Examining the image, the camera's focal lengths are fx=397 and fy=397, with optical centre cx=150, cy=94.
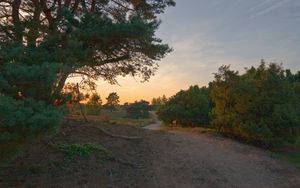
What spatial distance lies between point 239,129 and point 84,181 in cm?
1063

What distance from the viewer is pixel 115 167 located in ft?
36.0

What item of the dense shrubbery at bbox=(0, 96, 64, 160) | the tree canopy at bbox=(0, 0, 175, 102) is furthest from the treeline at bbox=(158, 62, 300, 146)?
the dense shrubbery at bbox=(0, 96, 64, 160)

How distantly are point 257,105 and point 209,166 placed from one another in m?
6.20

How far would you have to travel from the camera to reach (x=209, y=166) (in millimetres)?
13266

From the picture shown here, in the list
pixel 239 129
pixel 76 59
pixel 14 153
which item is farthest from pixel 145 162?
pixel 239 129

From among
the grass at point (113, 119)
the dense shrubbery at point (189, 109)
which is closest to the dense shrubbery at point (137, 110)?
the grass at point (113, 119)

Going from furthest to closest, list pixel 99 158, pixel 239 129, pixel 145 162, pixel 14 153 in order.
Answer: pixel 239 129 < pixel 145 162 < pixel 99 158 < pixel 14 153

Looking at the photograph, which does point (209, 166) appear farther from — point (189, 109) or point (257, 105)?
point (189, 109)

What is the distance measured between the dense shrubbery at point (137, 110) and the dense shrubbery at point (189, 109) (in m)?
20.3

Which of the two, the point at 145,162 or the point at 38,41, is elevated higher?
the point at 38,41

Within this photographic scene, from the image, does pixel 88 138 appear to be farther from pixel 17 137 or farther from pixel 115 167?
pixel 17 137

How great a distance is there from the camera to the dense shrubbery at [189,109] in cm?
2350

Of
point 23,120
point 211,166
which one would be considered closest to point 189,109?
point 211,166

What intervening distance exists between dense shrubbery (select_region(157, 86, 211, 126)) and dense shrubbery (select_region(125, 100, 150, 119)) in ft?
66.7
